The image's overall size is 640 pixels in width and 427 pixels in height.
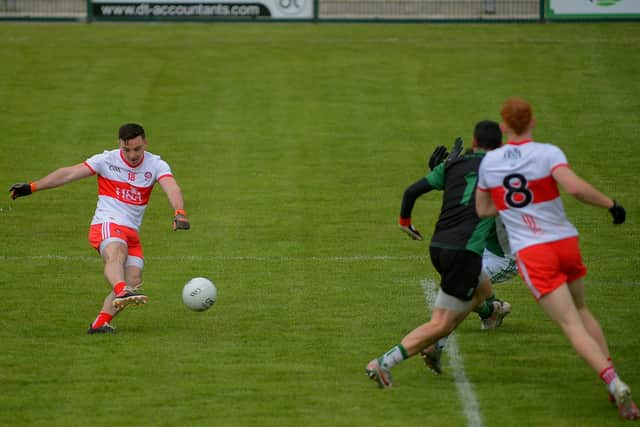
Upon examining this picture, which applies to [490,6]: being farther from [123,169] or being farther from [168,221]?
[123,169]

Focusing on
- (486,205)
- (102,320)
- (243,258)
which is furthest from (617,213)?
(243,258)

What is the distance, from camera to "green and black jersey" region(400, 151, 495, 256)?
889 cm

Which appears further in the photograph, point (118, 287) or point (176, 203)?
point (176, 203)

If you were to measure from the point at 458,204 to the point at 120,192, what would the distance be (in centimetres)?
376

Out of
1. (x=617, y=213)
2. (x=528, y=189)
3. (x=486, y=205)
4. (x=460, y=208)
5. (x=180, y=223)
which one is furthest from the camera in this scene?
(x=180, y=223)

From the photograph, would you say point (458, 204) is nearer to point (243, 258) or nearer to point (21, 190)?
point (21, 190)

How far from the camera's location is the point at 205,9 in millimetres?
27812

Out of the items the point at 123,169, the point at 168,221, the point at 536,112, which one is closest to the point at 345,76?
the point at 536,112

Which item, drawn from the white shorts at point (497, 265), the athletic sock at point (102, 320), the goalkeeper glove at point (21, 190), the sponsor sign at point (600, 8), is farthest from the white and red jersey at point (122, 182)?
the sponsor sign at point (600, 8)

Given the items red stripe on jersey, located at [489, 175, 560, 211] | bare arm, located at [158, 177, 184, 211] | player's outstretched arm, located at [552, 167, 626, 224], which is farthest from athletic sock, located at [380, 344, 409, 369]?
bare arm, located at [158, 177, 184, 211]

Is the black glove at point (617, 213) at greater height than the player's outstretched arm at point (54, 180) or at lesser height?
greater

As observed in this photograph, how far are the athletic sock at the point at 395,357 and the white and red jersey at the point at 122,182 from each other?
3330 millimetres

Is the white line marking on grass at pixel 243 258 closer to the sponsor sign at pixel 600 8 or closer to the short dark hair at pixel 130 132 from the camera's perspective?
the short dark hair at pixel 130 132

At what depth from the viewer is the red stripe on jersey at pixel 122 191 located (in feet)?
36.1
